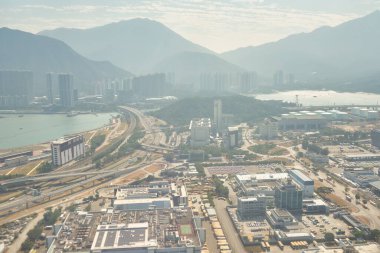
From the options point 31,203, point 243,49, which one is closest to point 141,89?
point 31,203

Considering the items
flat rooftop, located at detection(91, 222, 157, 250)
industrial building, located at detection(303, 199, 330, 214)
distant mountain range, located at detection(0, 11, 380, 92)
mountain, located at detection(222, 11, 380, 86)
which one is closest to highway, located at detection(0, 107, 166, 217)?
flat rooftop, located at detection(91, 222, 157, 250)

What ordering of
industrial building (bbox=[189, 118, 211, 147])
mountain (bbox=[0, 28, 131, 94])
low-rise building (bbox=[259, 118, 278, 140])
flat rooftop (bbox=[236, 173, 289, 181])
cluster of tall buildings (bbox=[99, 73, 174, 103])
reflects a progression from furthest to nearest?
mountain (bbox=[0, 28, 131, 94]) → cluster of tall buildings (bbox=[99, 73, 174, 103]) → low-rise building (bbox=[259, 118, 278, 140]) → industrial building (bbox=[189, 118, 211, 147]) → flat rooftop (bbox=[236, 173, 289, 181])

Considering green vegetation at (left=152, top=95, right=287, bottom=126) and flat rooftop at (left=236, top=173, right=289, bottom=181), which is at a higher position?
green vegetation at (left=152, top=95, right=287, bottom=126)

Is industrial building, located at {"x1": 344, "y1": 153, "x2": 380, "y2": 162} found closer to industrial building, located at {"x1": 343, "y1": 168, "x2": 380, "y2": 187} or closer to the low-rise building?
industrial building, located at {"x1": 343, "y1": 168, "x2": 380, "y2": 187}

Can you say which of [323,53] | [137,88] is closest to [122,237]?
[137,88]

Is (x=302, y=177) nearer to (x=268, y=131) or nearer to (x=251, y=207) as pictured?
(x=251, y=207)

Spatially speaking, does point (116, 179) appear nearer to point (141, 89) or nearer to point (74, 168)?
point (74, 168)

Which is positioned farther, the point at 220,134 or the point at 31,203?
the point at 220,134
